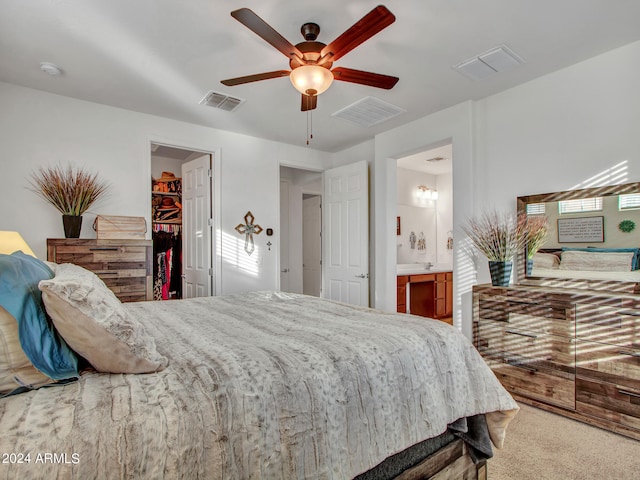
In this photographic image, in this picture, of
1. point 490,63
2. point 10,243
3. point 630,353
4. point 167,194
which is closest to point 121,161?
point 167,194

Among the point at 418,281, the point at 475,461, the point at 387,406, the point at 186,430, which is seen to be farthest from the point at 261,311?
the point at 418,281

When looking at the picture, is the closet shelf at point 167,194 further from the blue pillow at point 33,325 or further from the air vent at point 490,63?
the blue pillow at point 33,325

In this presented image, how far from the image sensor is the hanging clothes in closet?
15.1 feet

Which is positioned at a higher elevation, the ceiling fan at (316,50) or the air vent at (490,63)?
the air vent at (490,63)

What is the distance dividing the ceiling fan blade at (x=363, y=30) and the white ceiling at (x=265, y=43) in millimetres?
286

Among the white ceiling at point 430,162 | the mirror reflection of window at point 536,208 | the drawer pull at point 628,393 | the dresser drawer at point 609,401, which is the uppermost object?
the white ceiling at point 430,162

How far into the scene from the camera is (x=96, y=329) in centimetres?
91

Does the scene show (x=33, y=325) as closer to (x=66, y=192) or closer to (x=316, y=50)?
(x=316, y=50)

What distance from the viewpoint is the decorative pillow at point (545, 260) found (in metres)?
2.79

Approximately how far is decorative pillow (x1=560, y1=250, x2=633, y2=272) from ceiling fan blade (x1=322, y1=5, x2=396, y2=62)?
A: 2283 millimetres

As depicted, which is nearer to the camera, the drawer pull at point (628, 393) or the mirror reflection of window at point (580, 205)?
the drawer pull at point (628, 393)

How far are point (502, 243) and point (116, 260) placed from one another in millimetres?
3287

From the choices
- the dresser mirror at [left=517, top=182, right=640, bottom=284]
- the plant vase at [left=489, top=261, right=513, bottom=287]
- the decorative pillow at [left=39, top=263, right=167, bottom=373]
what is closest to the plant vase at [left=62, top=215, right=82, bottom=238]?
the decorative pillow at [left=39, top=263, right=167, bottom=373]

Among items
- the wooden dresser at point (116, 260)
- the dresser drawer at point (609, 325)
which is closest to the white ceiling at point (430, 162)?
the dresser drawer at point (609, 325)
